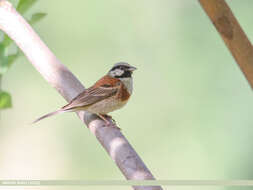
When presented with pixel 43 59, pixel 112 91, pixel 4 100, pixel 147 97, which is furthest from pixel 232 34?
pixel 147 97

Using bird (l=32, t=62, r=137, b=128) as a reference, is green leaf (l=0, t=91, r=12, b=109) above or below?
above

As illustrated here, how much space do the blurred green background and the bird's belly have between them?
2.32ft

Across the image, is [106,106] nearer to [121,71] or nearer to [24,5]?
[121,71]

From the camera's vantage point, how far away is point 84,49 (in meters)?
4.23

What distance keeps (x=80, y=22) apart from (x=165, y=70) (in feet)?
3.56

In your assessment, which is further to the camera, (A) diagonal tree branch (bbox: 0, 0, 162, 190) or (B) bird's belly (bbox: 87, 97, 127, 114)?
(B) bird's belly (bbox: 87, 97, 127, 114)

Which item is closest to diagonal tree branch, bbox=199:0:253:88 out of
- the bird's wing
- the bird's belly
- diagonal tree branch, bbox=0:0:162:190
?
diagonal tree branch, bbox=0:0:162:190

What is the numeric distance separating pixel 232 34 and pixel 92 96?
1.85m

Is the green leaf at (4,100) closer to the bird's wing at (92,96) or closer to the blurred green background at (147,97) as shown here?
the bird's wing at (92,96)

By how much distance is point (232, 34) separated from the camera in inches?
44.0

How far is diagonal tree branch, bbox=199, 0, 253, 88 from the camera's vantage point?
107 centimetres

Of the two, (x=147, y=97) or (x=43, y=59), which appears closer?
(x=43, y=59)

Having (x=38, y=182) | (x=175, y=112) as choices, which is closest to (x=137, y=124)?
(x=175, y=112)

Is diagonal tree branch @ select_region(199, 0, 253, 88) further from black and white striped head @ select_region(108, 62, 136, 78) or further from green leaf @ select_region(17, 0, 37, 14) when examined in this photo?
black and white striped head @ select_region(108, 62, 136, 78)
